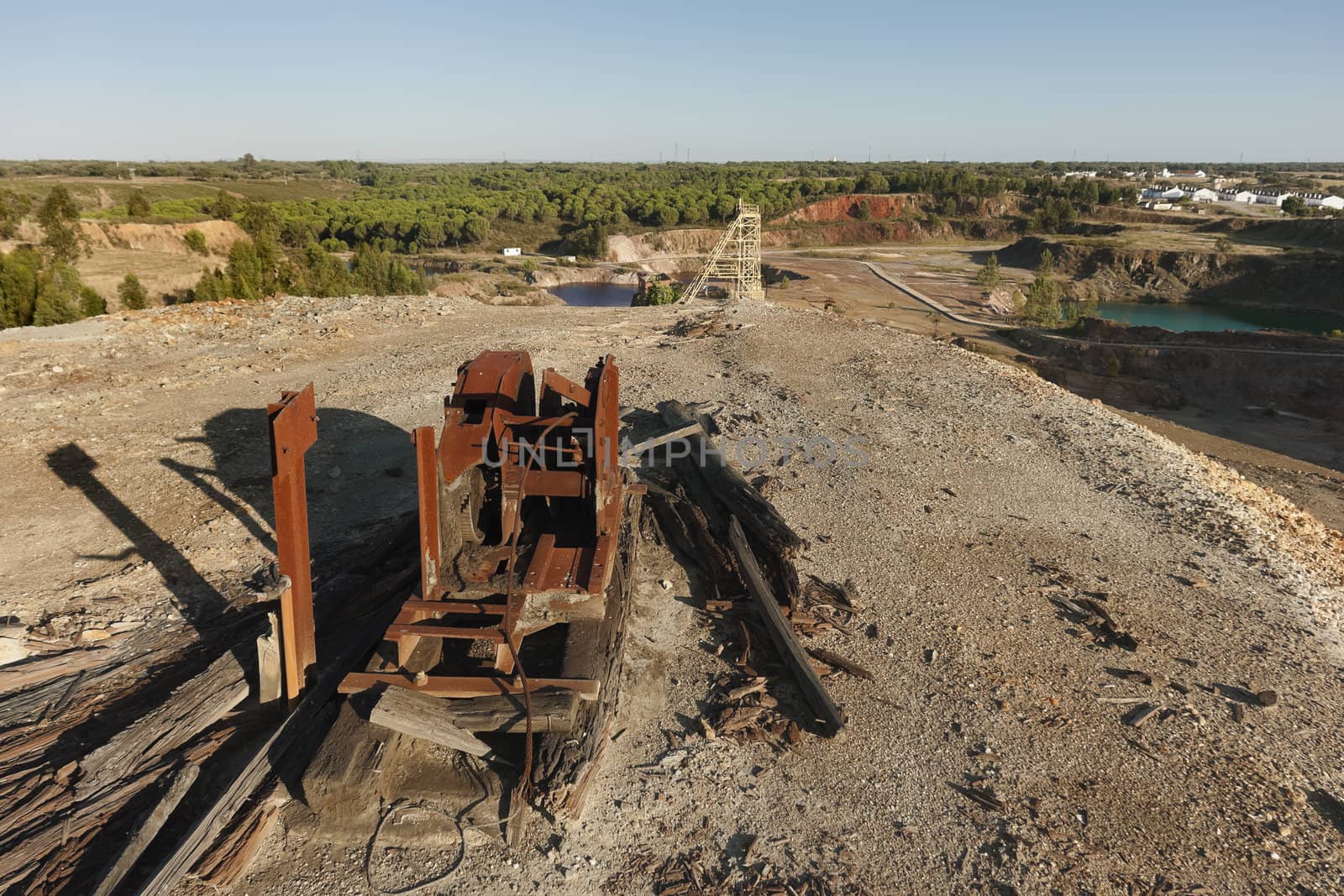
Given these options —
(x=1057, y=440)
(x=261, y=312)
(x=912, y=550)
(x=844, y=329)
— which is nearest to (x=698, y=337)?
(x=844, y=329)

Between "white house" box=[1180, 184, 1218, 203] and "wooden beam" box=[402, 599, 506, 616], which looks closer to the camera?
"wooden beam" box=[402, 599, 506, 616]

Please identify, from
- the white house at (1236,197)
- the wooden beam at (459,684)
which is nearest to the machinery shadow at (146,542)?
the wooden beam at (459,684)

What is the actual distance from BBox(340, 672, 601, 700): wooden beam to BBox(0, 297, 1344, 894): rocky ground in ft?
1.74

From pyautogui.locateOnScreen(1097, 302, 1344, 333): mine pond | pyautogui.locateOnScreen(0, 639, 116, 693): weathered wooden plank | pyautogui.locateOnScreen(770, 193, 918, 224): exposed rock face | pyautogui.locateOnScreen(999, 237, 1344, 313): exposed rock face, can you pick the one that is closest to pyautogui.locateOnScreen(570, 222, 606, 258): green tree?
pyautogui.locateOnScreen(770, 193, 918, 224): exposed rock face

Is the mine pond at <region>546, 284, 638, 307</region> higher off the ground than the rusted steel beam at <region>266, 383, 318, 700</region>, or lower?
lower

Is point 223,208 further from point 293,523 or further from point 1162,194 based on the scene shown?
point 1162,194

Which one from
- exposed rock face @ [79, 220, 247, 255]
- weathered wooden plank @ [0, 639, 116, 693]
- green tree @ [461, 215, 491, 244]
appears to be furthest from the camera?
green tree @ [461, 215, 491, 244]

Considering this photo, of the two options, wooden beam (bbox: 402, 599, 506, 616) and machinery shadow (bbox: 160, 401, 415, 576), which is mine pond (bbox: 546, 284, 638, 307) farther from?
wooden beam (bbox: 402, 599, 506, 616)

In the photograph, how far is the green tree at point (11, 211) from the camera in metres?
42.0

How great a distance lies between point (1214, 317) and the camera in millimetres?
49656

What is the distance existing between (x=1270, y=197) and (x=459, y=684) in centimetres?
13047

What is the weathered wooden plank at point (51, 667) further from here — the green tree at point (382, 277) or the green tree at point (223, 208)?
the green tree at point (223, 208)

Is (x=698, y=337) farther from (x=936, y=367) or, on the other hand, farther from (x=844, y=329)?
(x=936, y=367)

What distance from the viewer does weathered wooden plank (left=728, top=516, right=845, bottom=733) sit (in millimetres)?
4950
